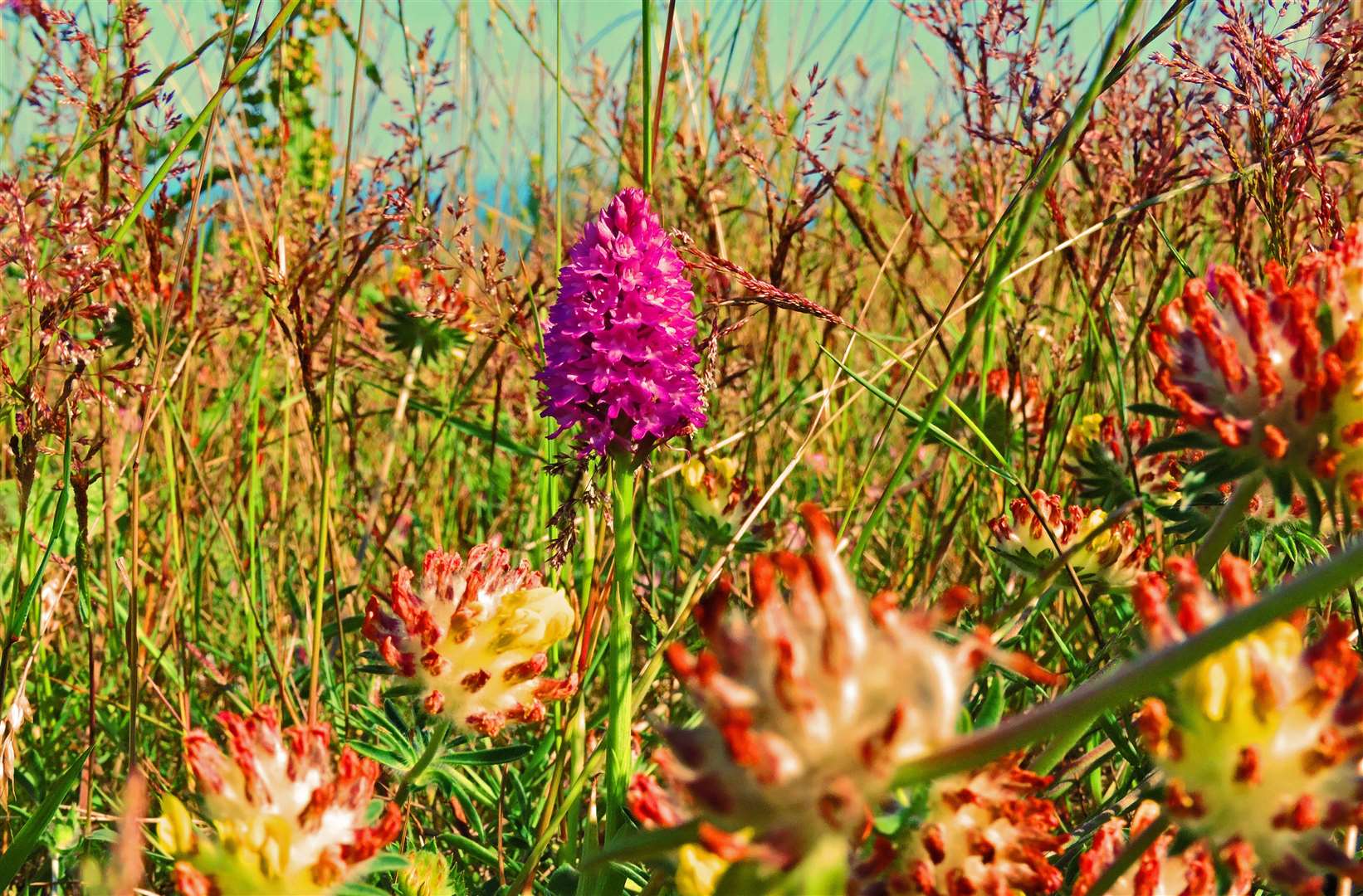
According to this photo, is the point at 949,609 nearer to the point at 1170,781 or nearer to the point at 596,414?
the point at 1170,781

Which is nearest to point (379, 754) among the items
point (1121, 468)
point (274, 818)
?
point (274, 818)

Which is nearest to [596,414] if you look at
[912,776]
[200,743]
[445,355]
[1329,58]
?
[200,743]

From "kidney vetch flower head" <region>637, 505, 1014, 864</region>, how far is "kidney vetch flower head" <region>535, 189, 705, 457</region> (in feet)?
2.43

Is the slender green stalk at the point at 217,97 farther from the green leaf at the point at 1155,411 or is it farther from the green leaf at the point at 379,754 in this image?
the green leaf at the point at 1155,411

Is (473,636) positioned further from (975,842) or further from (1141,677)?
(1141,677)

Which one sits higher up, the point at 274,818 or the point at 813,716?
the point at 813,716

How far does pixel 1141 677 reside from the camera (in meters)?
0.49

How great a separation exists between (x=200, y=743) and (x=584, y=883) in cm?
37

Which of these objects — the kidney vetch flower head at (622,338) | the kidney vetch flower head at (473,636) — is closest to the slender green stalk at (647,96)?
the kidney vetch flower head at (622,338)

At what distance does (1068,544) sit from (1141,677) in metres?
1.02

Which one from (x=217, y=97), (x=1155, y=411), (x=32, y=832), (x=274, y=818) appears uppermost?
(x=217, y=97)

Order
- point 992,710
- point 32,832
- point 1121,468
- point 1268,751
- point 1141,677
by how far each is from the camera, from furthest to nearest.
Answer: point 1121,468 < point 32,832 < point 992,710 < point 1268,751 < point 1141,677

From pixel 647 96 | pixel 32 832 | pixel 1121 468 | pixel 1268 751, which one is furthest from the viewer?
pixel 1121 468

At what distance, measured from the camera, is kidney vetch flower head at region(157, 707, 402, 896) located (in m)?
0.76
